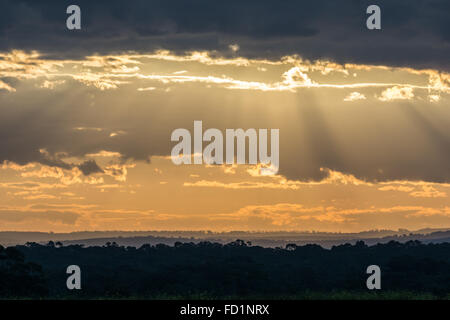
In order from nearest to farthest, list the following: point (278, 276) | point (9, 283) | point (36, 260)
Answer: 1. point (9, 283)
2. point (278, 276)
3. point (36, 260)

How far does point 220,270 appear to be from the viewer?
428ft

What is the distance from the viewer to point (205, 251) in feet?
582

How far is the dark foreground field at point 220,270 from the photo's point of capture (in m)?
102

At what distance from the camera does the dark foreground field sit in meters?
102

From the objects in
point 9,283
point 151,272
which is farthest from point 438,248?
point 9,283
